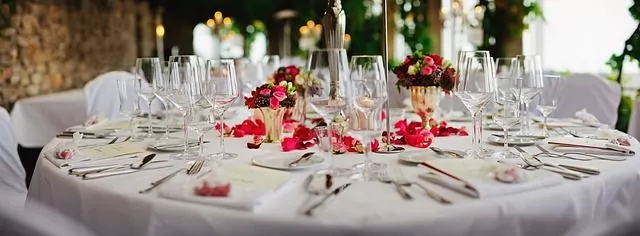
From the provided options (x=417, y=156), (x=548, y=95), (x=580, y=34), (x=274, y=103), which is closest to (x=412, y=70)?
(x=548, y=95)

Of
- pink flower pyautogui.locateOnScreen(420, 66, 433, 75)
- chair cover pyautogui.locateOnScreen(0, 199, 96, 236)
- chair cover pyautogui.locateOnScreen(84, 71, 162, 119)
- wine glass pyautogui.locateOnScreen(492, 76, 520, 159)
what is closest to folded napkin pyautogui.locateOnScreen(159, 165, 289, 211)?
chair cover pyautogui.locateOnScreen(0, 199, 96, 236)

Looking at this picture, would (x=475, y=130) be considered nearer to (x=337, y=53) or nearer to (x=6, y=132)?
(x=337, y=53)

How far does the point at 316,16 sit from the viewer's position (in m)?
9.23

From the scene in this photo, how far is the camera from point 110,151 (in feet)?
5.75

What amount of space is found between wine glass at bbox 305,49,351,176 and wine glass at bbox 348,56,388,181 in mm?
35

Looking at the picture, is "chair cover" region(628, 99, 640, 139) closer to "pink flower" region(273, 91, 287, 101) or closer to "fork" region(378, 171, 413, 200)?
"pink flower" region(273, 91, 287, 101)

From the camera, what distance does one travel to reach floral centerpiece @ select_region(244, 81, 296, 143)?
6.29 ft

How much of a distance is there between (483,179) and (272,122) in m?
0.85

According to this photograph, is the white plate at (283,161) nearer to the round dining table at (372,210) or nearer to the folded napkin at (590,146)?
the round dining table at (372,210)

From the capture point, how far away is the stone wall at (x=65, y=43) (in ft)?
16.1

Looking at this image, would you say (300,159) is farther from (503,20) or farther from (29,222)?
(503,20)

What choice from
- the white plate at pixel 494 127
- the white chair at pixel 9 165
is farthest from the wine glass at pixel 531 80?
the white chair at pixel 9 165

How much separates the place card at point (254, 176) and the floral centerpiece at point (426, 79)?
3.10ft

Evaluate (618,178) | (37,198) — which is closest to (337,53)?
(618,178)
